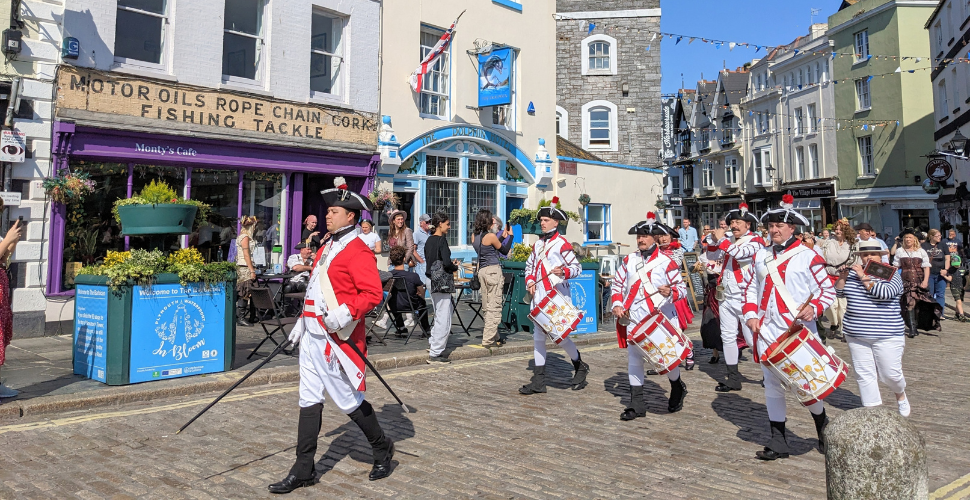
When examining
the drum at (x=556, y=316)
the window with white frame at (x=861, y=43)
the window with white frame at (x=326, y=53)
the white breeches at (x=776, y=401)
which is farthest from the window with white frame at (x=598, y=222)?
the window with white frame at (x=861, y=43)

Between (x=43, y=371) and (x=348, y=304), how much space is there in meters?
5.35

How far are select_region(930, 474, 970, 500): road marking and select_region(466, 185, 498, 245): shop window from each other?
13439 millimetres

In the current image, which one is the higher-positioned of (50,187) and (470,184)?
(470,184)

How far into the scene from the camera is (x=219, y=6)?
13047mm

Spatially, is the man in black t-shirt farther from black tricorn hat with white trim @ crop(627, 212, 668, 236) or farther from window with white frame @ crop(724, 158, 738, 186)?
window with white frame @ crop(724, 158, 738, 186)

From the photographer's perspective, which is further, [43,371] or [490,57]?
[490,57]

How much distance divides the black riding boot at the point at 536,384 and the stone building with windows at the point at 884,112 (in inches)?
1278

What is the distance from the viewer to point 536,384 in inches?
299

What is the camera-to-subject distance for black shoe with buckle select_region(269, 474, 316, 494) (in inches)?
177

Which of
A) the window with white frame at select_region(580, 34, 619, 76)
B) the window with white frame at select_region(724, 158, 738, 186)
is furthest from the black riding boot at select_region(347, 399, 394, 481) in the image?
the window with white frame at select_region(724, 158, 738, 186)

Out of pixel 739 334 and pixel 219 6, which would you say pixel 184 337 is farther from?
pixel 219 6

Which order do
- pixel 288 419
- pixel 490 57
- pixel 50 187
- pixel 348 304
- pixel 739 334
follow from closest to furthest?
pixel 348 304 < pixel 288 419 < pixel 739 334 < pixel 50 187 < pixel 490 57

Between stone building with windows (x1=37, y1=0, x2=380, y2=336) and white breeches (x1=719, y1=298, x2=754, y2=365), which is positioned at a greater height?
stone building with windows (x1=37, y1=0, x2=380, y2=336)

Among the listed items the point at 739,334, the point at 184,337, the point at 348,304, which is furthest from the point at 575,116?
the point at 348,304
